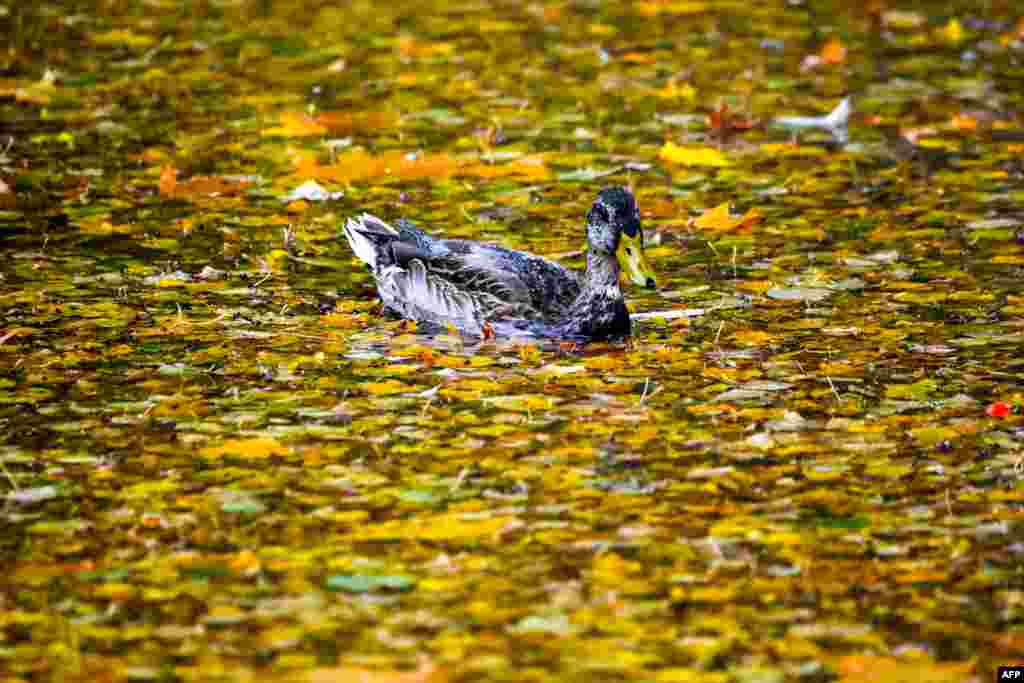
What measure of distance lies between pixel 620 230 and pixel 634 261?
0.54ft

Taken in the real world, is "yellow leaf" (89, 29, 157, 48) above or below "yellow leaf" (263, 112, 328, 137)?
above

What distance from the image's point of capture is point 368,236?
930 cm

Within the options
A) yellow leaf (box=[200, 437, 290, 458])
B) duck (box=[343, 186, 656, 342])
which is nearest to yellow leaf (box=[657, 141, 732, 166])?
duck (box=[343, 186, 656, 342])

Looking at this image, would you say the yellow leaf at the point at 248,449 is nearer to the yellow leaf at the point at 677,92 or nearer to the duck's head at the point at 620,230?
the duck's head at the point at 620,230

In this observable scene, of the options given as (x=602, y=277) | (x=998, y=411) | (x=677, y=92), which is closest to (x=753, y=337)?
(x=602, y=277)

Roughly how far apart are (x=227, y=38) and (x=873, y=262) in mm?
6529

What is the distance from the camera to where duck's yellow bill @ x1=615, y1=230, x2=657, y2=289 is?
838 cm

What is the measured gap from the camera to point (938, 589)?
583 centimetres

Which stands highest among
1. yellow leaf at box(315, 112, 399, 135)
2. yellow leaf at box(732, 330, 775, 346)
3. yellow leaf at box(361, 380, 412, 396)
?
yellow leaf at box(315, 112, 399, 135)

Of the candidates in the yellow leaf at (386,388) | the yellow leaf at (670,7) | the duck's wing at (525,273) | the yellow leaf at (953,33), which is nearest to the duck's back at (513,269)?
the duck's wing at (525,273)

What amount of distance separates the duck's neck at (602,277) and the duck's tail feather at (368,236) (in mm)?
1146

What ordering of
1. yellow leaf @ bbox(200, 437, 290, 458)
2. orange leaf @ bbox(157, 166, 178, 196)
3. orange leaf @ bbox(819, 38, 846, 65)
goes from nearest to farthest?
yellow leaf @ bbox(200, 437, 290, 458) → orange leaf @ bbox(157, 166, 178, 196) → orange leaf @ bbox(819, 38, 846, 65)

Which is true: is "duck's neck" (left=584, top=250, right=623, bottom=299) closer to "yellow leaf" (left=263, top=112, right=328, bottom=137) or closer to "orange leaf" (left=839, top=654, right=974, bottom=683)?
"orange leaf" (left=839, top=654, right=974, bottom=683)

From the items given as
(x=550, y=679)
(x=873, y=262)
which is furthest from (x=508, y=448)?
(x=873, y=262)
